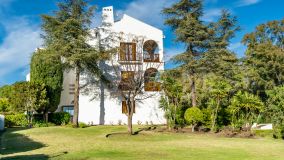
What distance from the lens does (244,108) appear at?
101 feet

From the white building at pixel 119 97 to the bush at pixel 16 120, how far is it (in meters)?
5.48

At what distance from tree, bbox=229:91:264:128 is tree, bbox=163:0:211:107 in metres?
3.72

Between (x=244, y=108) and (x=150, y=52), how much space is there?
11004mm

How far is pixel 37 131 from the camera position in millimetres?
25578

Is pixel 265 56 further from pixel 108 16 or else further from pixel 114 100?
pixel 108 16

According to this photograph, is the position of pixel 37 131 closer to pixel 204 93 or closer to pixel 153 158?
pixel 153 158

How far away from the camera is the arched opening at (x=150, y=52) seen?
35.2 m

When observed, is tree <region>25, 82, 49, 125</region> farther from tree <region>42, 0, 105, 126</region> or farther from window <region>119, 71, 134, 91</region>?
window <region>119, 71, 134, 91</region>

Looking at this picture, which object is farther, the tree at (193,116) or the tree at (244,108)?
the tree at (244,108)

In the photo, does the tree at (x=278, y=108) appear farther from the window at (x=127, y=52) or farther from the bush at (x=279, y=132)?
the window at (x=127, y=52)

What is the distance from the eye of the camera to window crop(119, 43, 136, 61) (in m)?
34.1

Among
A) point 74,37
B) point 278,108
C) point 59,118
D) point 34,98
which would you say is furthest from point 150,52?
point 278,108

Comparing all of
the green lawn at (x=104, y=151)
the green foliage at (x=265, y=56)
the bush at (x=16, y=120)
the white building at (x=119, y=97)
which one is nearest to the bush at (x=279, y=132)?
the green lawn at (x=104, y=151)

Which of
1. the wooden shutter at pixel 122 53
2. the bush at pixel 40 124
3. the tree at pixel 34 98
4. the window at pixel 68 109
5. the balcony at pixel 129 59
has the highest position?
the wooden shutter at pixel 122 53
